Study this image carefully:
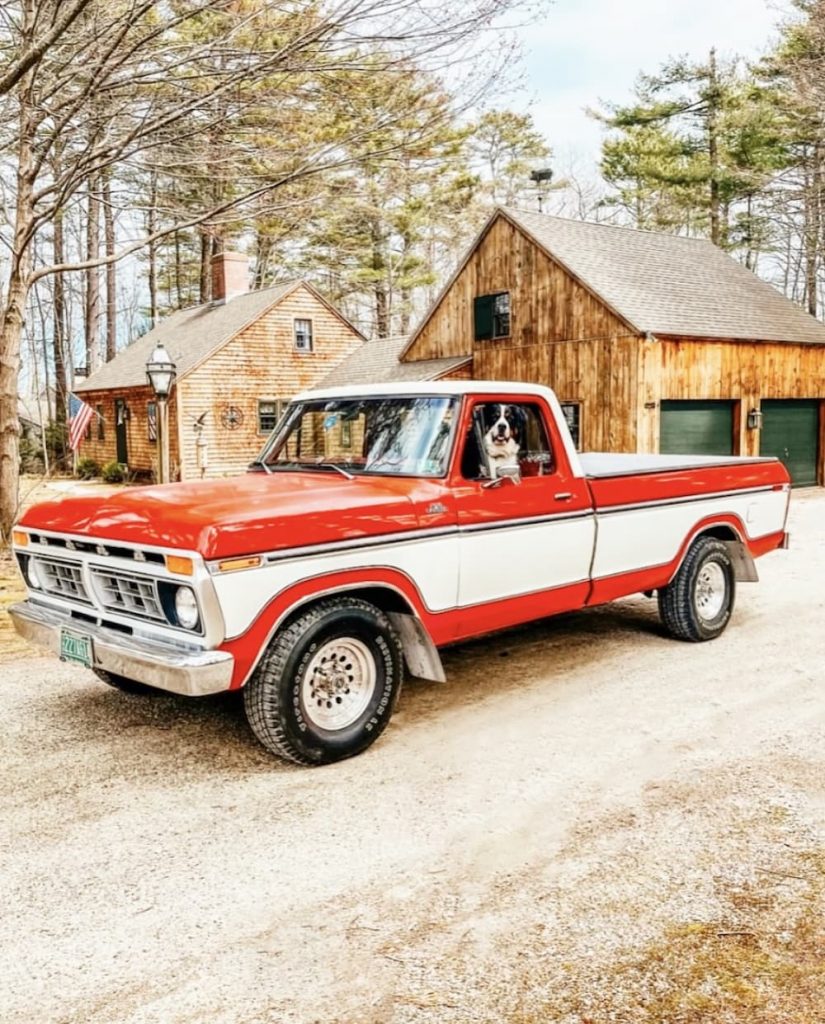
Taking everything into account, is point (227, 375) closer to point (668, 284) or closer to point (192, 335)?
point (192, 335)

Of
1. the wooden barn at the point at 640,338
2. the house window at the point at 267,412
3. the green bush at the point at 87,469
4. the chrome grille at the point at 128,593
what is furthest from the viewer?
the green bush at the point at 87,469

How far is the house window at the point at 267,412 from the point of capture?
26.6 meters

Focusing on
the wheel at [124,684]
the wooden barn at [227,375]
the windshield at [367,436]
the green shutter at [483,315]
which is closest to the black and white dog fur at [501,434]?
the windshield at [367,436]

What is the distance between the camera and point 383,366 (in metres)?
25.3

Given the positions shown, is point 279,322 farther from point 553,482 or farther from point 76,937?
→ point 76,937

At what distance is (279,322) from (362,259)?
992 centimetres

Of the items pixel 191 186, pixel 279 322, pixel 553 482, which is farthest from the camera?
pixel 279 322

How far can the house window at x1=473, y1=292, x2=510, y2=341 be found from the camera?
2075 cm

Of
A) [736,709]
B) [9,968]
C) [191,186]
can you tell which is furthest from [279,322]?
[9,968]

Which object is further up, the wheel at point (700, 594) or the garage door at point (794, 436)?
the garage door at point (794, 436)

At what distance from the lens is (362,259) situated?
3494cm

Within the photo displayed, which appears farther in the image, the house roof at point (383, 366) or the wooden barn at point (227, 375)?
the wooden barn at point (227, 375)

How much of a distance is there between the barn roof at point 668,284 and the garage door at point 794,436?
65.6 inches

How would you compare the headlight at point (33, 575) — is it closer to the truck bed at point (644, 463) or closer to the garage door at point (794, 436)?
the truck bed at point (644, 463)
